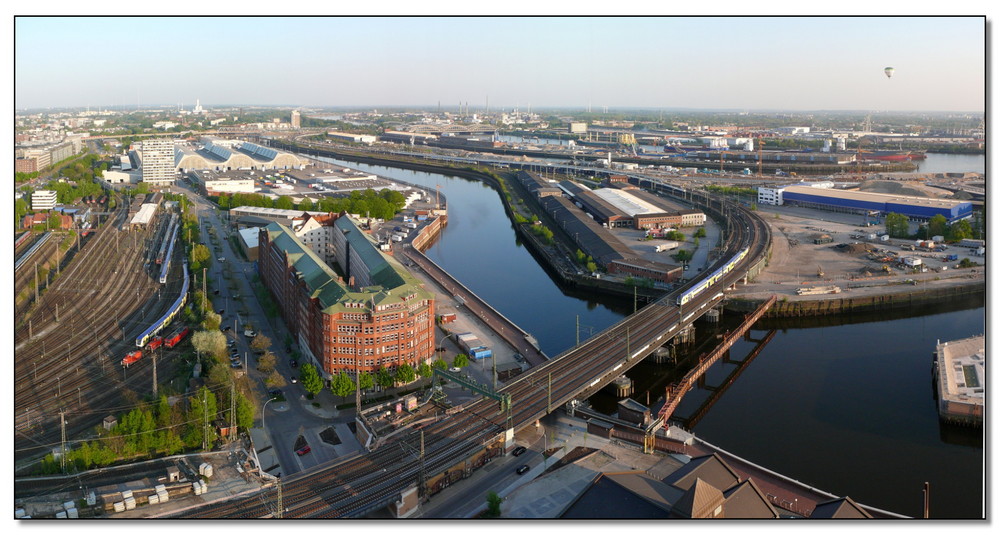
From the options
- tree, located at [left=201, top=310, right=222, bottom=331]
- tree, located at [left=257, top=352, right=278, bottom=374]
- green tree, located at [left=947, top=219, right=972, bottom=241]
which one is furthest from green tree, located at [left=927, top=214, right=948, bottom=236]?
tree, located at [left=201, top=310, right=222, bottom=331]

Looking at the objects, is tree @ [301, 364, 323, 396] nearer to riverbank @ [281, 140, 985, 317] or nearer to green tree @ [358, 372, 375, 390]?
green tree @ [358, 372, 375, 390]

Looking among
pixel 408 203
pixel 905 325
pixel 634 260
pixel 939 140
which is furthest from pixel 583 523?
pixel 939 140

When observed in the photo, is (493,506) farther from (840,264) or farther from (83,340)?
(840,264)

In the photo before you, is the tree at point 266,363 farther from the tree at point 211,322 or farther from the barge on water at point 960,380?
the barge on water at point 960,380

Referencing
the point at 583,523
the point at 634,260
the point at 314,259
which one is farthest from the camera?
the point at 634,260

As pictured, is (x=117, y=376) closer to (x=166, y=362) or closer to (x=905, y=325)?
(x=166, y=362)


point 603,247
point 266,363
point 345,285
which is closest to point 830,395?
point 345,285
